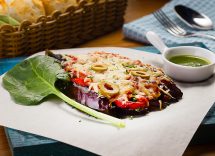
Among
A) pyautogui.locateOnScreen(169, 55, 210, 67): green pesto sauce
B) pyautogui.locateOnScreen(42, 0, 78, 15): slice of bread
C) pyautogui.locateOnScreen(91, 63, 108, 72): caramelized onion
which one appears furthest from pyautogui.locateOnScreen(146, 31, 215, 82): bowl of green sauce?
pyautogui.locateOnScreen(42, 0, 78, 15): slice of bread

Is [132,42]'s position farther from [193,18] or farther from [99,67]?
[99,67]

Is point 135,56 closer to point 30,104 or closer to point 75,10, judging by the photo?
point 75,10

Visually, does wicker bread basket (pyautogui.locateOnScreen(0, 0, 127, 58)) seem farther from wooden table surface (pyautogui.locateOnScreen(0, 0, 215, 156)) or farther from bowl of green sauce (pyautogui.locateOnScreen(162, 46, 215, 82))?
bowl of green sauce (pyautogui.locateOnScreen(162, 46, 215, 82))

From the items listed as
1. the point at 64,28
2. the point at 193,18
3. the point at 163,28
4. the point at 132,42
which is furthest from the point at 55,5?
the point at 193,18

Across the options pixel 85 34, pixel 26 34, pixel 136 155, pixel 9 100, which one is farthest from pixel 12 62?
pixel 136 155

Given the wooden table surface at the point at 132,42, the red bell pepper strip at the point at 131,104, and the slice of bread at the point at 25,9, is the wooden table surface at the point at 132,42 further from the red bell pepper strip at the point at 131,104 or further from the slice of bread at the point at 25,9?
the slice of bread at the point at 25,9

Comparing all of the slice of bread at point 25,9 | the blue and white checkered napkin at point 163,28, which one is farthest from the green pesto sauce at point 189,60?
the slice of bread at point 25,9

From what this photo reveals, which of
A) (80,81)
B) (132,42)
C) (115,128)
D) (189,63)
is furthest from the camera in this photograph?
(132,42)
